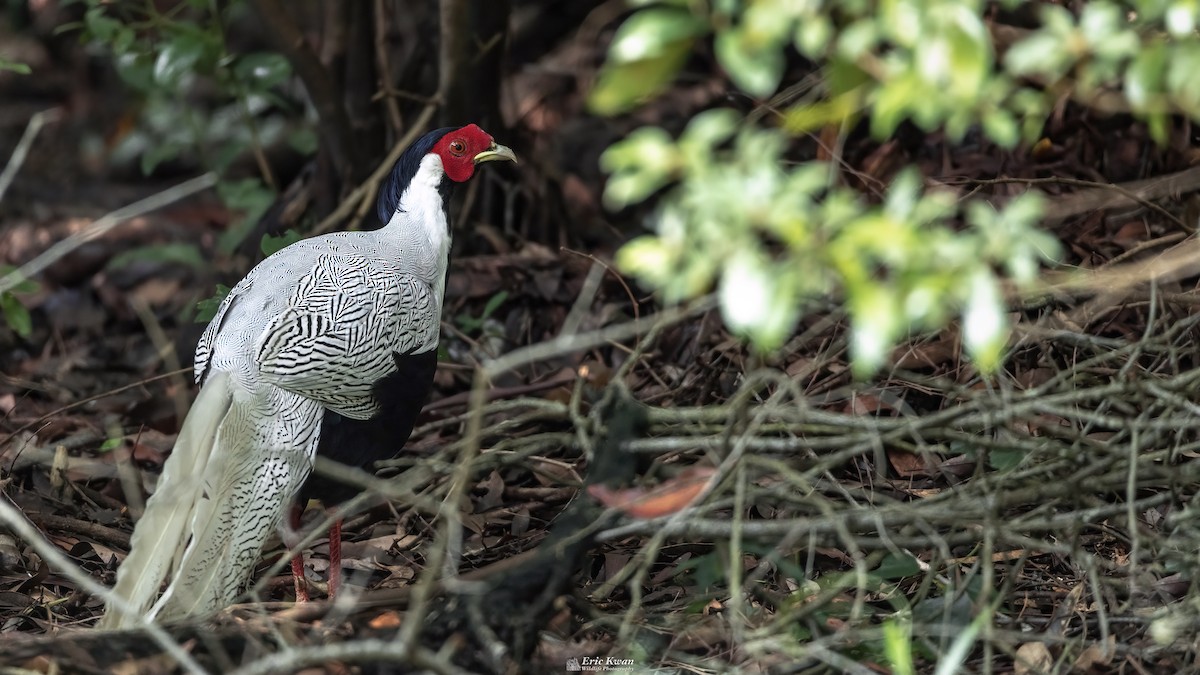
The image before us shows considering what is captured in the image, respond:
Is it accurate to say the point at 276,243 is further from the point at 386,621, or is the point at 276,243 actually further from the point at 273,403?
the point at 386,621

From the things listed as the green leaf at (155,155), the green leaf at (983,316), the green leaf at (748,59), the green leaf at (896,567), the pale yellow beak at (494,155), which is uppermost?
the green leaf at (748,59)

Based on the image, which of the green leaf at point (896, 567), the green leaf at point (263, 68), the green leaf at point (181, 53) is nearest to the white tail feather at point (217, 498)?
the green leaf at point (896, 567)

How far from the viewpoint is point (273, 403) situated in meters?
3.78

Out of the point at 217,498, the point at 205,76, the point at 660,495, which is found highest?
the point at 660,495

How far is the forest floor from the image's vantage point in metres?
2.86

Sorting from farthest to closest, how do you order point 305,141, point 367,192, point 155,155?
point 305,141, point 155,155, point 367,192

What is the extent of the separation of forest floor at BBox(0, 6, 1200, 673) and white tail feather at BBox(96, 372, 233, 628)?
0.22 meters

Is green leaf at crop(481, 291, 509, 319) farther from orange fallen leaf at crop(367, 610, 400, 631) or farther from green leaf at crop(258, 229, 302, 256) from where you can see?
orange fallen leaf at crop(367, 610, 400, 631)

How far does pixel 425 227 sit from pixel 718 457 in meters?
1.98

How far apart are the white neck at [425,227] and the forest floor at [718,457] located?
58 cm

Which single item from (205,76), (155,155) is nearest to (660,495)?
(155,155)

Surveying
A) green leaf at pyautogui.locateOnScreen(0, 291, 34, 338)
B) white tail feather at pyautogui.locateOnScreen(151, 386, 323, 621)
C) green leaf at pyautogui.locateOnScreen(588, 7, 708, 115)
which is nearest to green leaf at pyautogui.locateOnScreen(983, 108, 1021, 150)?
green leaf at pyautogui.locateOnScreen(588, 7, 708, 115)

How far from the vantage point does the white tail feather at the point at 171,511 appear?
3316mm

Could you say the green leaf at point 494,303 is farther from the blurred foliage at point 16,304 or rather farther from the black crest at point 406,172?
the blurred foliage at point 16,304
